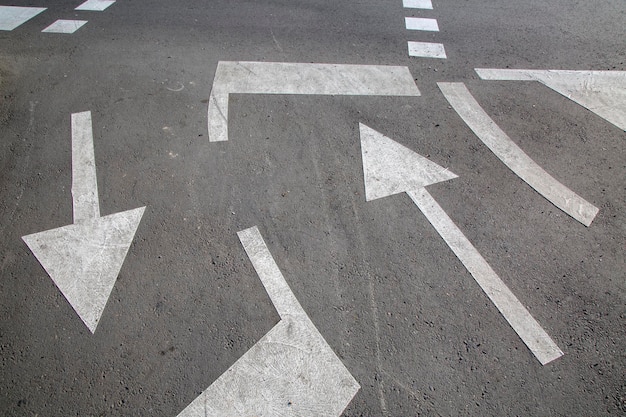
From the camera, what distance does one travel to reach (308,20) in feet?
25.7

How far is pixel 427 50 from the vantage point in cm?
711

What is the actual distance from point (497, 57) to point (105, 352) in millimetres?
6883

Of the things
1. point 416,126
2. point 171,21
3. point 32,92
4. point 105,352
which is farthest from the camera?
point 171,21

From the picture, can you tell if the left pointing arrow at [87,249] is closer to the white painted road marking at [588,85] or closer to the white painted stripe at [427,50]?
the white painted stripe at [427,50]

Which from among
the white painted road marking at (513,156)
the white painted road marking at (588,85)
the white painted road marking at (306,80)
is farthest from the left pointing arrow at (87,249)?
the white painted road marking at (588,85)

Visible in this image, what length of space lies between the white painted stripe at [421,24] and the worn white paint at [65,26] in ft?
19.2

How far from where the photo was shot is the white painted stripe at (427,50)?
699cm

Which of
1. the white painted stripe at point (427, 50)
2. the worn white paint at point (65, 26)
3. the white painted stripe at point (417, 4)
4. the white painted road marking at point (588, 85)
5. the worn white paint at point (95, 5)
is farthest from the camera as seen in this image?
the white painted stripe at point (417, 4)

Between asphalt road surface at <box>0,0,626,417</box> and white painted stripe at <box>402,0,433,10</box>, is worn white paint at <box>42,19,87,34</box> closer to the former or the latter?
asphalt road surface at <box>0,0,626,417</box>

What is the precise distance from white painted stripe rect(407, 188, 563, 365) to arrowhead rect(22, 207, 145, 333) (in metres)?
3.09

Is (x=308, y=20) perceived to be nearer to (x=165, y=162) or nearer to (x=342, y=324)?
(x=165, y=162)

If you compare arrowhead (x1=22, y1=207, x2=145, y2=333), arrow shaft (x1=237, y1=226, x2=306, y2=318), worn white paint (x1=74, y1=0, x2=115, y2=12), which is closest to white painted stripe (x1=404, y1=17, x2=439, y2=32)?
arrow shaft (x1=237, y1=226, x2=306, y2=318)

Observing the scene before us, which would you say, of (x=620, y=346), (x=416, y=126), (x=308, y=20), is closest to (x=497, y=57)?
(x=416, y=126)

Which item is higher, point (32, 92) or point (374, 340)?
point (32, 92)
